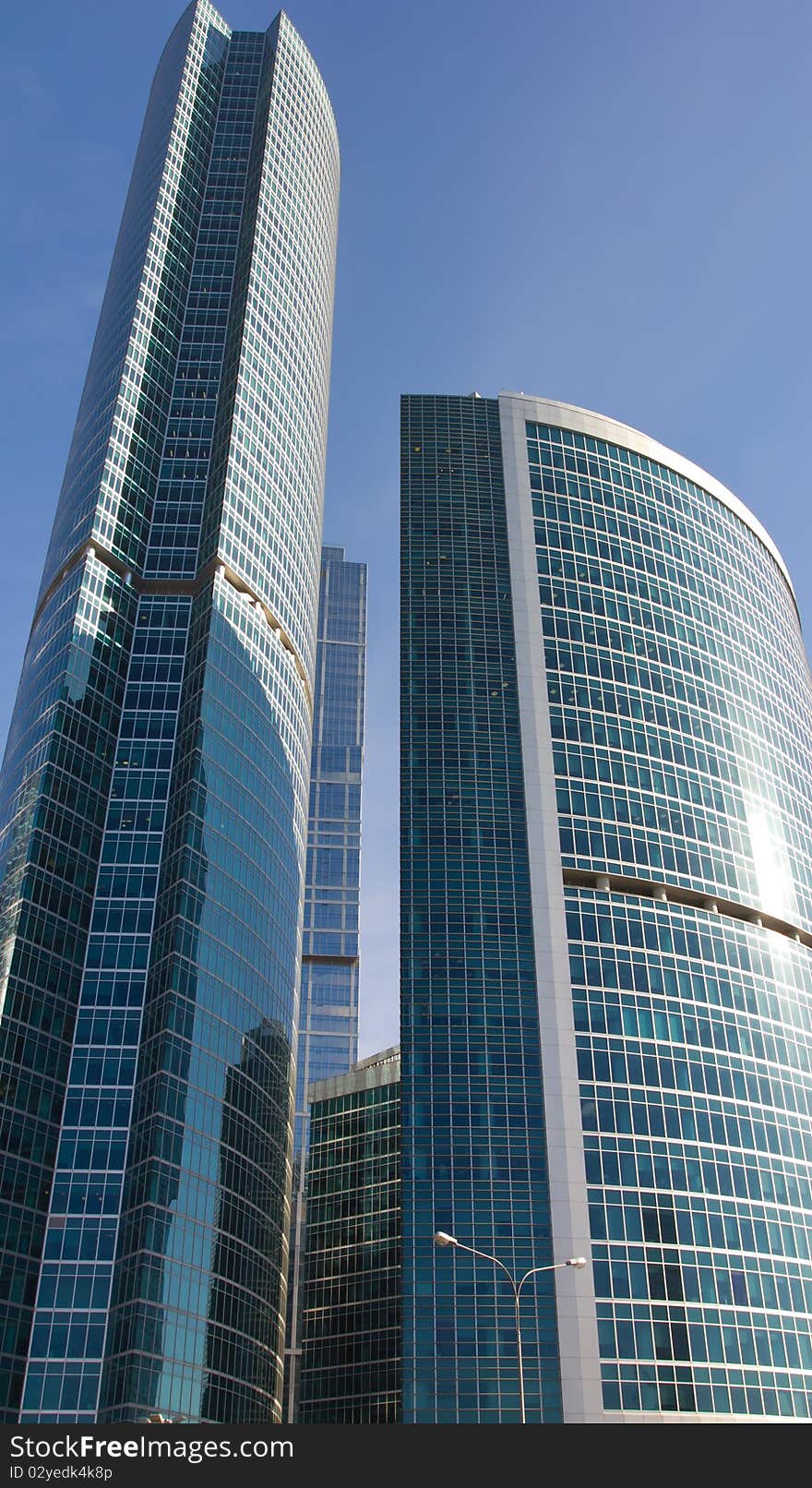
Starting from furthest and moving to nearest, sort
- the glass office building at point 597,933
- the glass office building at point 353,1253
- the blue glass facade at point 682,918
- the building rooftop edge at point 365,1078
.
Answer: the building rooftop edge at point 365,1078 < the glass office building at point 353,1253 < the blue glass facade at point 682,918 < the glass office building at point 597,933

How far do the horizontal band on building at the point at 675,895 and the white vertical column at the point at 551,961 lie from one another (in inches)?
125

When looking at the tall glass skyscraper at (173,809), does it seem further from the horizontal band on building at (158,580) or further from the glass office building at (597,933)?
the glass office building at (597,933)

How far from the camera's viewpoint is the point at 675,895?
117250mm

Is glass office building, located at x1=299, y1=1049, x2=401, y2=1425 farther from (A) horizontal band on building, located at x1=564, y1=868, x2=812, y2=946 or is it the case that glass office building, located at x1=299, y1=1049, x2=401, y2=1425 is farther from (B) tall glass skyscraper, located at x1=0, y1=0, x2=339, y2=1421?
(A) horizontal band on building, located at x1=564, y1=868, x2=812, y2=946

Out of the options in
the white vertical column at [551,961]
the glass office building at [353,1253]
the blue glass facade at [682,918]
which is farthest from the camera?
the glass office building at [353,1253]

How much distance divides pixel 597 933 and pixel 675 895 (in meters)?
11.5

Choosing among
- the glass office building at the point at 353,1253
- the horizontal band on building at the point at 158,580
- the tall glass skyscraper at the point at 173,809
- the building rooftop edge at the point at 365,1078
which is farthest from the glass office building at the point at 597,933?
the building rooftop edge at the point at 365,1078

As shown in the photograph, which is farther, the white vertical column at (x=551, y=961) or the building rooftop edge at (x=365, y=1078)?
the building rooftop edge at (x=365, y=1078)

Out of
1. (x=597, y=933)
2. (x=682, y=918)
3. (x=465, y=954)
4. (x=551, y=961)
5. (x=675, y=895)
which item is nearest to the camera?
(x=465, y=954)

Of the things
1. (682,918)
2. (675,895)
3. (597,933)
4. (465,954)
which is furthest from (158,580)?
(682,918)

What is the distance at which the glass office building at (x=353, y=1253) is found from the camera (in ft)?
372

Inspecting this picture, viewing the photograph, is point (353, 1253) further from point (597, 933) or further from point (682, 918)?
point (682, 918)

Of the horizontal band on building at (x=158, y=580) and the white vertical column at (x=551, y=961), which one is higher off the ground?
the horizontal band on building at (x=158, y=580)

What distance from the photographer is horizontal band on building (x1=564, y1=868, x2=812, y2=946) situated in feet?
371
